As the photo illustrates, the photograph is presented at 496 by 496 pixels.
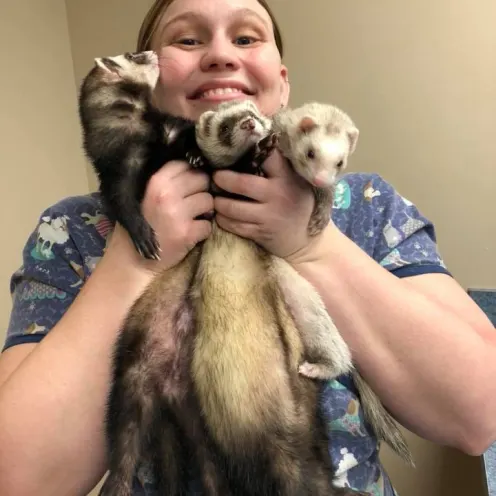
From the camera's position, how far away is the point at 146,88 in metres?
0.89

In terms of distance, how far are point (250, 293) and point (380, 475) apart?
337 millimetres

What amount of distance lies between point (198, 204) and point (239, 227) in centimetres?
7

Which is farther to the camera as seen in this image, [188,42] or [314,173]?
[188,42]

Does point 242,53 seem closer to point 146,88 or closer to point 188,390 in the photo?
point 146,88

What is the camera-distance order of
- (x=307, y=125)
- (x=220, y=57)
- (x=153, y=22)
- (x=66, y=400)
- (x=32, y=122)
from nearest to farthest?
(x=66, y=400)
(x=307, y=125)
(x=220, y=57)
(x=153, y=22)
(x=32, y=122)

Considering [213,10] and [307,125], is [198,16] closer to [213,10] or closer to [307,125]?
[213,10]

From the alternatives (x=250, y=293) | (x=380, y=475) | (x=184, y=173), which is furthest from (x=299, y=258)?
(x=380, y=475)

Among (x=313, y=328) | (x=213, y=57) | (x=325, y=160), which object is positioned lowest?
(x=313, y=328)

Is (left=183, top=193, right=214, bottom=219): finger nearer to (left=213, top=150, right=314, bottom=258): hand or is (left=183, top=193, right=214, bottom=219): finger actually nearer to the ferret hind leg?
(left=213, top=150, right=314, bottom=258): hand

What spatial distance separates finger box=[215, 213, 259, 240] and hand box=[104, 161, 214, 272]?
23 mm


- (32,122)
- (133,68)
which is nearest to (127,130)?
(133,68)

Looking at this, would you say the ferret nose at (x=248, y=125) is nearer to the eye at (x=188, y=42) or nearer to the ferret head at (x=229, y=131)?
the ferret head at (x=229, y=131)

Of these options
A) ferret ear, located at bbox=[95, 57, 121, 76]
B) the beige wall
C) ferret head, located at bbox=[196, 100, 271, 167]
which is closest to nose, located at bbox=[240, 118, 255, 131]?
ferret head, located at bbox=[196, 100, 271, 167]

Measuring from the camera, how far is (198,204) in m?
0.75
